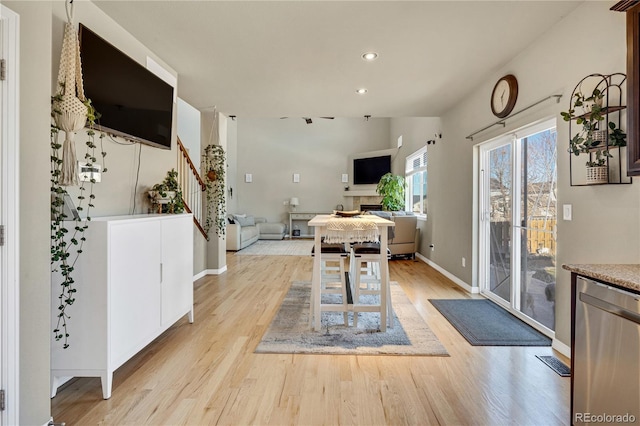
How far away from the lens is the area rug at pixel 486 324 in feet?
8.60

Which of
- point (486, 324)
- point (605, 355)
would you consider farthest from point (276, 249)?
point (605, 355)

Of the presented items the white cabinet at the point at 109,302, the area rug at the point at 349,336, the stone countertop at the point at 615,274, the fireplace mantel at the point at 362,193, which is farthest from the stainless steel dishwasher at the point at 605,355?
the fireplace mantel at the point at 362,193

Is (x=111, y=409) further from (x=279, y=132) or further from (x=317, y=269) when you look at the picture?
(x=279, y=132)

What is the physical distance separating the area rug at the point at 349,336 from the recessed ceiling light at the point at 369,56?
248 centimetres

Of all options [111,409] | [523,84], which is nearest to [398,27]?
[523,84]

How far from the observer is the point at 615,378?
4.21 feet

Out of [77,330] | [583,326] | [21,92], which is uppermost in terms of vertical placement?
[21,92]

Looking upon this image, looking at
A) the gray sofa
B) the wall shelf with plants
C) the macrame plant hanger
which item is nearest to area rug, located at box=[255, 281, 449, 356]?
the wall shelf with plants

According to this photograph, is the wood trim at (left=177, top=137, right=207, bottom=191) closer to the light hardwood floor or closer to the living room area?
the living room area

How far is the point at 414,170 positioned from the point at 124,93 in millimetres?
5939

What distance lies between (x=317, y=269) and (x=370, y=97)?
2.47 metres

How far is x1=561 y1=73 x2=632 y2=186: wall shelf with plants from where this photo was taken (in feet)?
6.23

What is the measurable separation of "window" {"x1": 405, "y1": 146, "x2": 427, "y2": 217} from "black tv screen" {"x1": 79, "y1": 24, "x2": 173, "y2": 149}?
482 cm

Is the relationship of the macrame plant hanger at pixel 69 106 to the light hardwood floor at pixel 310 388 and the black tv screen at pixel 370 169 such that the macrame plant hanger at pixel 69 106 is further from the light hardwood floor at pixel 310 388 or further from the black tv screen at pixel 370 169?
the black tv screen at pixel 370 169
